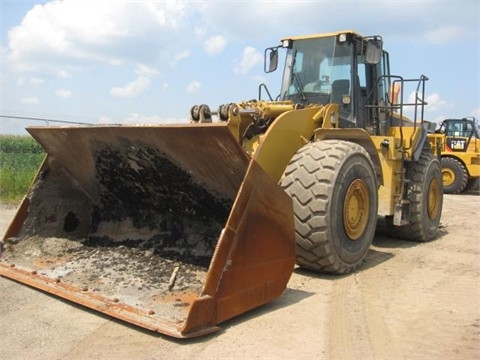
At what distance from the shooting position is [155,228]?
5.21 metres

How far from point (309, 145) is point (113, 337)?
8.75 feet

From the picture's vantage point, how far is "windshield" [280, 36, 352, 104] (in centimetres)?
659

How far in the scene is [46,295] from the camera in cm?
444

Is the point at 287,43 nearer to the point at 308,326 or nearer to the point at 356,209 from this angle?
the point at 356,209

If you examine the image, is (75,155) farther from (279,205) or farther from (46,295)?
(279,205)

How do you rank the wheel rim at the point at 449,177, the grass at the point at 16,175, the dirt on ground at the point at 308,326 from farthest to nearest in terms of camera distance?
the wheel rim at the point at 449,177 → the grass at the point at 16,175 → the dirt on ground at the point at 308,326

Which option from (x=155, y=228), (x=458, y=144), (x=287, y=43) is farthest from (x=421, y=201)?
(x=458, y=144)

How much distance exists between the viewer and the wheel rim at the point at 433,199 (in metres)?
7.69

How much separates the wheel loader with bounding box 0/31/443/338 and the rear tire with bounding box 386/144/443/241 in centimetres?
93

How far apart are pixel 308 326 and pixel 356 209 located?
1905mm

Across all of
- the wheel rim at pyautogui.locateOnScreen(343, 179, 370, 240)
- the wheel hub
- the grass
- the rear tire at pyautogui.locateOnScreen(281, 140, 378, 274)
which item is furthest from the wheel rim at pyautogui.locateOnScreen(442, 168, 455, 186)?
the grass

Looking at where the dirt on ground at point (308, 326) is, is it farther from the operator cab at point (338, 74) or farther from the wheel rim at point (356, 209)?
the operator cab at point (338, 74)

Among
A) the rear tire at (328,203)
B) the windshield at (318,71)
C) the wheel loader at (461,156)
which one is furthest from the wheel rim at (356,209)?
the wheel loader at (461,156)

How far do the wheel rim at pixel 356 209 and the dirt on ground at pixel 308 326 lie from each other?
0.46 m
